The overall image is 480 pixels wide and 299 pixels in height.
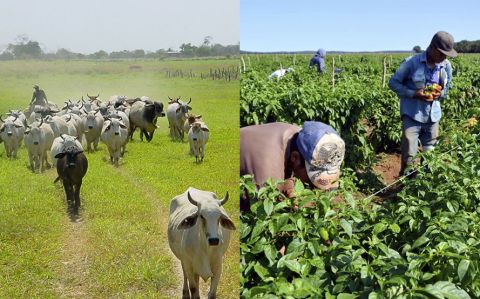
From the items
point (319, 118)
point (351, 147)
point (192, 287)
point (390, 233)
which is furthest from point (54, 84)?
point (351, 147)

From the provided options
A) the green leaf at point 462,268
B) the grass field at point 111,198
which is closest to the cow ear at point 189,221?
the grass field at point 111,198

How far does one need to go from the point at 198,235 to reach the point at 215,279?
21 centimetres

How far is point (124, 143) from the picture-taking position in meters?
2.58

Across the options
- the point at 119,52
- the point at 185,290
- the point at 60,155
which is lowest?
the point at 185,290

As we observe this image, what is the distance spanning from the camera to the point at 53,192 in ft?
7.94

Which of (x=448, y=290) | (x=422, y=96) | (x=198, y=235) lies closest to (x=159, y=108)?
(x=198, y=235)

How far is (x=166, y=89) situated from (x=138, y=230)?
58 centimetres

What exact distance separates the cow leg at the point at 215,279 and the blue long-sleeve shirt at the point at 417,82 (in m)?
3.85

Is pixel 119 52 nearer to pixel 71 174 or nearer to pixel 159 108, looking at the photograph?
pixel 159 108

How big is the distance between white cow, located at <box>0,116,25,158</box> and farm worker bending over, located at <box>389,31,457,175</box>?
12.8ft

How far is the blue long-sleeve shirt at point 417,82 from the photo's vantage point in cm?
561

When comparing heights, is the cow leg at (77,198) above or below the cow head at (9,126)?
below

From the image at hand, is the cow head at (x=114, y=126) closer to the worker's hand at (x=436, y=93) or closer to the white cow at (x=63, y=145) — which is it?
the white cow at (x=63, y=145)

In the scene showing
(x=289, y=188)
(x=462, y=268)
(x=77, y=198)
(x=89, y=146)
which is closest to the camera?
(x=462, y=268)
